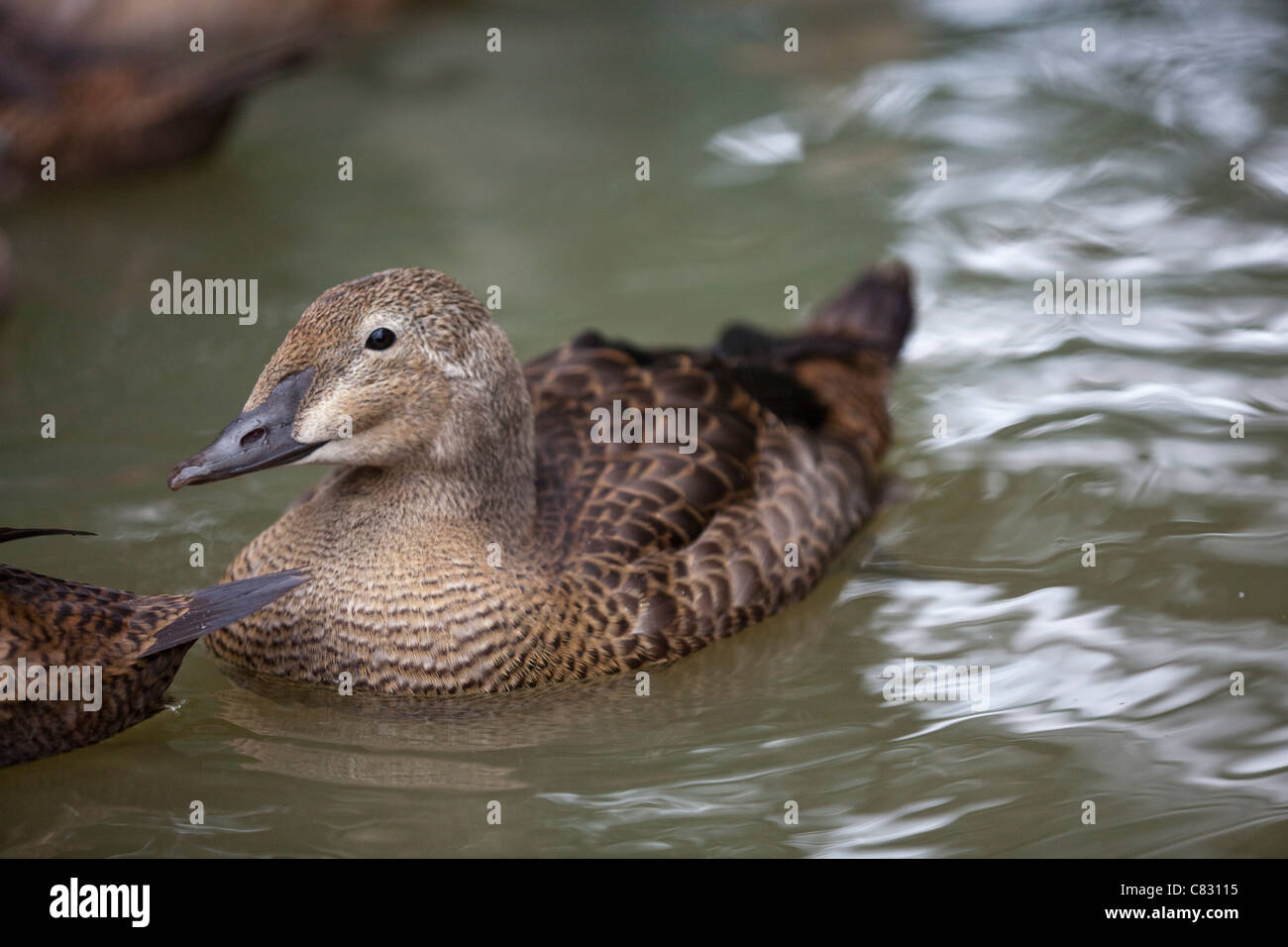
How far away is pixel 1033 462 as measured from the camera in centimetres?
645

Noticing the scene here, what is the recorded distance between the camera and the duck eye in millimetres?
4738

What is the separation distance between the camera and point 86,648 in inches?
180

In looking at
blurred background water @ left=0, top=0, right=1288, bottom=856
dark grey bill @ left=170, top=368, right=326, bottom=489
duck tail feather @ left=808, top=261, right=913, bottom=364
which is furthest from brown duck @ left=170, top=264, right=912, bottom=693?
duck tail feather @ left=808, top=261, right=913, bottom=364

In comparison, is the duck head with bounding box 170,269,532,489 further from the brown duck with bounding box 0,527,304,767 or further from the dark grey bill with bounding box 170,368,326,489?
the brown duck with bounding box 0,527,304,767

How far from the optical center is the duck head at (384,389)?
15.2 ft

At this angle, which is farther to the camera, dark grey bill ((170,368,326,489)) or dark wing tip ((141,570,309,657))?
dark wing tip ((141,570,309,657))

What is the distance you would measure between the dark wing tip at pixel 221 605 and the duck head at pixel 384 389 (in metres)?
0.38

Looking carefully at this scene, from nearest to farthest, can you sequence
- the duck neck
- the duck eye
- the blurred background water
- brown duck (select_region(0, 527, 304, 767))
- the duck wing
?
brown duck (select_region(0, 527, 304, 767)) < the blurred background water < the duck eye < the duck neck < the duck wing

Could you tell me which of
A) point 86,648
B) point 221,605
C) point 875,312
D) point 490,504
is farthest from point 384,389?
point 875,312

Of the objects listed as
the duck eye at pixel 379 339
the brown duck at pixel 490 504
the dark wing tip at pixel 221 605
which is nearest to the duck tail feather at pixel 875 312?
the brown duck at pixel 490 504

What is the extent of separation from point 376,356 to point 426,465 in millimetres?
453

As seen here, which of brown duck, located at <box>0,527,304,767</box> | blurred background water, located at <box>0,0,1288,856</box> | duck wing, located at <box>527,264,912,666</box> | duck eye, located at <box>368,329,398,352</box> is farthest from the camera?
duck wing, located at <box>527,264,912,666</box>

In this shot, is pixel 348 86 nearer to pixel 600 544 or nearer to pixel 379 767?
pixel 600 544

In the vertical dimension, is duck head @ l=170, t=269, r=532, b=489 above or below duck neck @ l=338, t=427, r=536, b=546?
above
